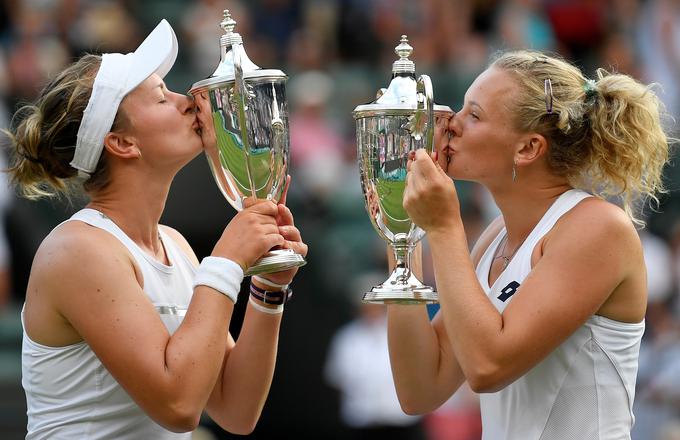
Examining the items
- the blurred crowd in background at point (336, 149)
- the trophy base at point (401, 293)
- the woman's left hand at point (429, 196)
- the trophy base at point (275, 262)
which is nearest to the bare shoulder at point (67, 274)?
the trophy base at point (275, 262)

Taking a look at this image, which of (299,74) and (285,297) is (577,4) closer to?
(299,74)

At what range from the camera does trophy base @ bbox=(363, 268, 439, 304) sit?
3.03 metres

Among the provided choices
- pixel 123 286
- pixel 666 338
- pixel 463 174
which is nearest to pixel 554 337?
pixel 463 174

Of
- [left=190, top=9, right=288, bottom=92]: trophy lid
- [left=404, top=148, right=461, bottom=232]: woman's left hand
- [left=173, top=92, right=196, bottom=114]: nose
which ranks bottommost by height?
[left=404, top=148, right=461, bottom=232]: woman's left hand

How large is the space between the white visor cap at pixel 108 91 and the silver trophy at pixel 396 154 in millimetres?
547

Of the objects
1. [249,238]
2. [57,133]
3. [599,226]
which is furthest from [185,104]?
[599,226]

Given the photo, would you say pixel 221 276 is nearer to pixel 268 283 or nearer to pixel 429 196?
pixel 268 283

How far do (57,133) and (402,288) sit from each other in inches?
39.1

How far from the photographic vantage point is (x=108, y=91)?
9.82 ft

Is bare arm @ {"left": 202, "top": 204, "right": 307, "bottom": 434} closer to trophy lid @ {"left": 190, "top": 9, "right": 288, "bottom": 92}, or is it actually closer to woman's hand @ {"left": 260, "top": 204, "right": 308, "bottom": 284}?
woman's hand @ {"left": 260, "top": 204, "right": 308, "bottom": 284}

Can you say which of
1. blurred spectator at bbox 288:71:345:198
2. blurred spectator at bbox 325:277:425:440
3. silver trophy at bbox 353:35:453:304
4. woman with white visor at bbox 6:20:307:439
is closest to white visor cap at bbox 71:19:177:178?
woman with white visor at bbox 6:20:307:439

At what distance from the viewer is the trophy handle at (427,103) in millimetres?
2900

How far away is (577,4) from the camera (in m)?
9.27

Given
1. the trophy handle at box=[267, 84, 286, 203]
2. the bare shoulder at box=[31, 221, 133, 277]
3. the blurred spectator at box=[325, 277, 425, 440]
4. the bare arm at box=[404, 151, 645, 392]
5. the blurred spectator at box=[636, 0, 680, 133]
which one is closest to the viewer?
the bare arm at box=[404, 151, 645, 392]
